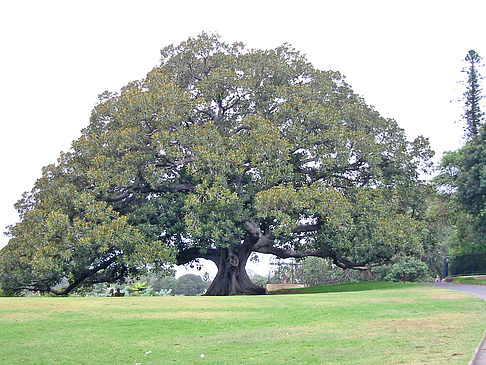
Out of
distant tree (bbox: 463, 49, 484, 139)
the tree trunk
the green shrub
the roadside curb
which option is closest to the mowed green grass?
the roadside curb

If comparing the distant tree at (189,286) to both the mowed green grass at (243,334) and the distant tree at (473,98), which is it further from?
the mowed green grass at (243,334)

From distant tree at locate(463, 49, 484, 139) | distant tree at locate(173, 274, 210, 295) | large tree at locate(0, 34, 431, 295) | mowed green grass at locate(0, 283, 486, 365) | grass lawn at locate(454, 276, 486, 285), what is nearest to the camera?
mowed green grass at locate(0, 283, 486, 365)

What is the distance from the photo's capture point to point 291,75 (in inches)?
1199

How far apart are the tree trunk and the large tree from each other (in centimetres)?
8

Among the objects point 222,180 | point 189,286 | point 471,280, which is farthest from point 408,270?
point 189,286

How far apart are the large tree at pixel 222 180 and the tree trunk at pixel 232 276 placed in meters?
0.08

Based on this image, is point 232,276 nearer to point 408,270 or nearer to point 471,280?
point 408,270

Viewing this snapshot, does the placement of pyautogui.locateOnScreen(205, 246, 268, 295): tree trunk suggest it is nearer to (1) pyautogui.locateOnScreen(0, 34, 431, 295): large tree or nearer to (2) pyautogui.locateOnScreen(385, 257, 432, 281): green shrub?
(1) pyautogui.locateOnScreen(0, 34, 431, 295): large tree

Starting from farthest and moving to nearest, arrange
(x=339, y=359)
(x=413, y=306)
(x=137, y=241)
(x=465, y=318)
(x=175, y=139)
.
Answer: (x=175, y=139)
(x=137, y=241)
(x=413, y=306)
(x=465, y=318)
(x=339, y=359)

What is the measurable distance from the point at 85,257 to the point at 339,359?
770 inches

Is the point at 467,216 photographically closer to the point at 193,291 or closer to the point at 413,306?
the point at 413,306

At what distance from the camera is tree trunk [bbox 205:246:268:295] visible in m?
29.8

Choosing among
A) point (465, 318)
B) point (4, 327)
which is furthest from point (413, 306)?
point (4, 327)

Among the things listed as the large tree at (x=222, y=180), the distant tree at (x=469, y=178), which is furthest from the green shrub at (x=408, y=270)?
the distant tree at (x=469, y=178)
